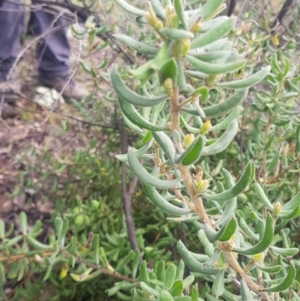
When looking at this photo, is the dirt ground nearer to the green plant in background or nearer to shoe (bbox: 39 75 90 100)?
shoe (bbox: 39 75 90 100)

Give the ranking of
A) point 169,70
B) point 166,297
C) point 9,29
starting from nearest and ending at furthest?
point 169,70 < point 166,297 < point 9,29

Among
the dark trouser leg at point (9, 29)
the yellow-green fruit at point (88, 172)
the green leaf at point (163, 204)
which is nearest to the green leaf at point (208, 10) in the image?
the green leaf at point (163, 204)

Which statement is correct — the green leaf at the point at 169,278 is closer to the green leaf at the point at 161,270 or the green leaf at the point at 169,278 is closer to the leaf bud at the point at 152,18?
the green leaf at the point at 161,270

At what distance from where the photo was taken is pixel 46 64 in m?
2.96

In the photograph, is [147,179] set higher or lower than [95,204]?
higher

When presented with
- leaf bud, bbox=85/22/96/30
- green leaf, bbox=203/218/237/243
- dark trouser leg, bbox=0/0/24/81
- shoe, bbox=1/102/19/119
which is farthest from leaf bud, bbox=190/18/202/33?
shoe, bbox=1/102/19/119

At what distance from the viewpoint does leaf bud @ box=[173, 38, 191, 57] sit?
0.43 meters

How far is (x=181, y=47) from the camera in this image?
1.43 feet

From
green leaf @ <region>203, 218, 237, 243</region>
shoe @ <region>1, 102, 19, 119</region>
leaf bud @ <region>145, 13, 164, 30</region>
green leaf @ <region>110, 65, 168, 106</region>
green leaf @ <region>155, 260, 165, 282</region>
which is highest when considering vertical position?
leaf bud @ <region>145, 13, 164, 30</region>

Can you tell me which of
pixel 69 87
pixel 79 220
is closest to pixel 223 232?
pixel 79 220

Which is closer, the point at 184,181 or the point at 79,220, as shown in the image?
the point at 184,181

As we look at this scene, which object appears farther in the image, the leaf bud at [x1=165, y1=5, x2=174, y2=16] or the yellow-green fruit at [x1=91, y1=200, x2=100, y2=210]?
the yellow-green fruit at [x1=91, y1=200, x2=100, y2=210]

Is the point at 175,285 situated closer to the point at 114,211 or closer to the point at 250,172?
the point at 250,172

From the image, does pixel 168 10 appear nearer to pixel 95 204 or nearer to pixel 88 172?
pixel 95 204
